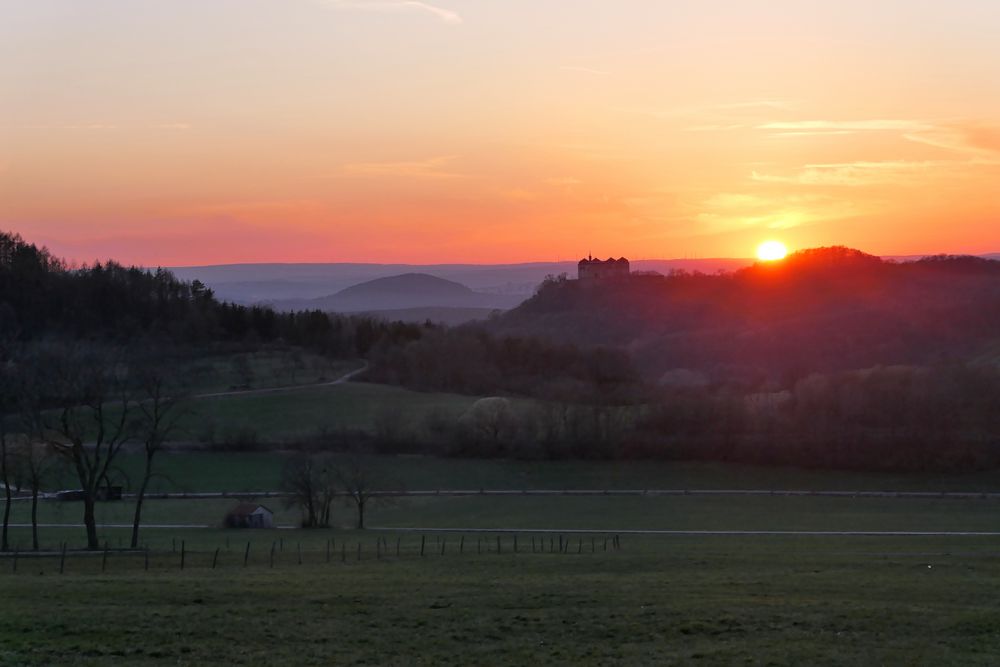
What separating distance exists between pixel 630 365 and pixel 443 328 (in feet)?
96.8

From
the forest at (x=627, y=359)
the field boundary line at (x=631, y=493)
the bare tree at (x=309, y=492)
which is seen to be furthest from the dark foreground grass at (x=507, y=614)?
the field boundary line at (x=631, y=493)

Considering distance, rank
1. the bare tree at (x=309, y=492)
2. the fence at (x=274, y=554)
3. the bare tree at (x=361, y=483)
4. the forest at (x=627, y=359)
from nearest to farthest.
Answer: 1. the fence at (x=274, y=554)
2. the bare tree at (x=309, y=492)
3. the bare tree at (x=361, y=483)
4. the forest at (x=627, y=359)

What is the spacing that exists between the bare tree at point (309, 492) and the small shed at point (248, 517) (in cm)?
166

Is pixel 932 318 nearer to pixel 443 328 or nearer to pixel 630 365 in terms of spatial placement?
pixel 630 365

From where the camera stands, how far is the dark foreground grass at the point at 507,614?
54.5ft

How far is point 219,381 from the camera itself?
10331 centimetres

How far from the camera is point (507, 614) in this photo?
19.8 m

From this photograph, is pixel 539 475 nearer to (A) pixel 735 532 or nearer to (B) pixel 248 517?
(B) pixel 248 517

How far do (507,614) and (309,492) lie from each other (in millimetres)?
34166

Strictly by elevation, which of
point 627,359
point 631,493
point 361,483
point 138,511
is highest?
point 627,359

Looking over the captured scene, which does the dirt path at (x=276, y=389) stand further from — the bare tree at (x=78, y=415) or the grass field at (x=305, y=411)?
the bare tree at (x=78, y=415)

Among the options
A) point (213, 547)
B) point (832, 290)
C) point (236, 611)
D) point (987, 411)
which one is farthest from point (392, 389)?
point (832, 290)

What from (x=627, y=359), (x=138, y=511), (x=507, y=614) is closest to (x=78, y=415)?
(x=138, y=511)

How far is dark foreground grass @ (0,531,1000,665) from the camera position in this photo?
54.5 ft
